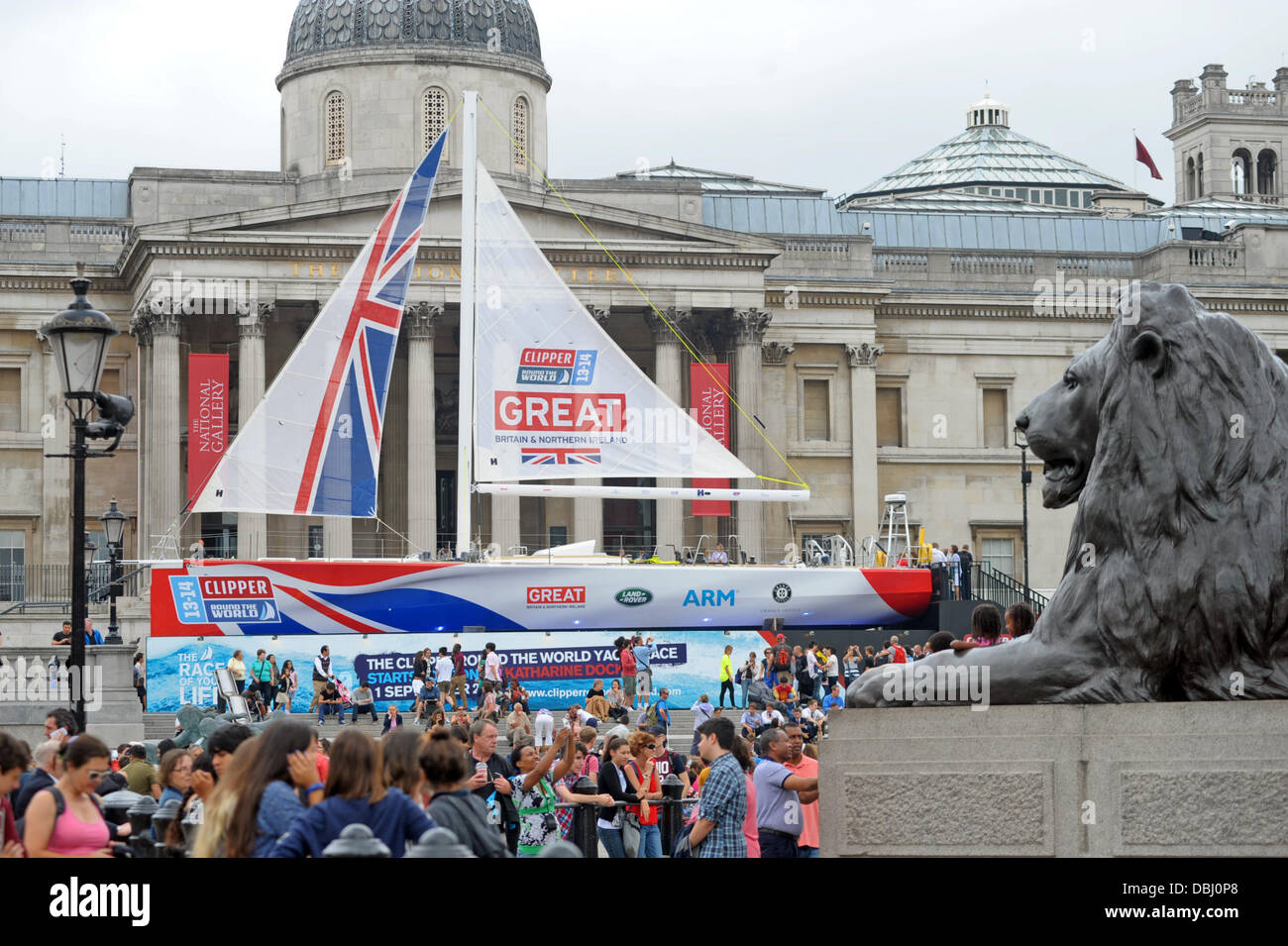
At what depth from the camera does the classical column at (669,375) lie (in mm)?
55469

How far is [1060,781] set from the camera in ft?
27.5

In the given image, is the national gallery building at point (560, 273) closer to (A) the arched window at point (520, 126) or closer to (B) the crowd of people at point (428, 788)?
(A) the arched window at point (520, 126)

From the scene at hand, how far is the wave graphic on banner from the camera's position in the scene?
38375 millimetres

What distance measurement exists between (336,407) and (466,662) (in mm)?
5344

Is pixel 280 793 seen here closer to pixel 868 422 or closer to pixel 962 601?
pixel 962 601

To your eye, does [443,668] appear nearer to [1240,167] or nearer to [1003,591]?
[1003,591]

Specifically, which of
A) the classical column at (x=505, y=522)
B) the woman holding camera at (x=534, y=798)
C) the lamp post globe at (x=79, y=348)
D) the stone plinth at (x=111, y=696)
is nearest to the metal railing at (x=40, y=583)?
the classical column at (x=505, y=522)

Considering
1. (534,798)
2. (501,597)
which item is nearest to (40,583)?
(501,597)

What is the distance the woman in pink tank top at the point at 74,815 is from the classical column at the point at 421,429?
146 ft

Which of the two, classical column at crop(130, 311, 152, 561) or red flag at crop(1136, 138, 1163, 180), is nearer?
classical column at crop(130, 311, 152, 561)

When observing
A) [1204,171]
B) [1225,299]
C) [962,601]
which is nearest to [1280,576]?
[962,601]

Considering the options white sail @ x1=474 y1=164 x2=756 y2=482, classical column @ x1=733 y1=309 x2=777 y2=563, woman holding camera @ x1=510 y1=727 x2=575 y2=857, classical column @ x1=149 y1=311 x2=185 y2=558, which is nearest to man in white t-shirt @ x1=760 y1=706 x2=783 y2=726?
woman holding camera @ x1=510 y1=727 x2=575 y2=857

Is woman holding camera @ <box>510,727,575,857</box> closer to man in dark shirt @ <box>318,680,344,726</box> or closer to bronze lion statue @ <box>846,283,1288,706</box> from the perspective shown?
bronze lion statue @ <box>846,283,1288,706</box>

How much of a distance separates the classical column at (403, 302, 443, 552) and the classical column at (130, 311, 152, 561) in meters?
6.83
